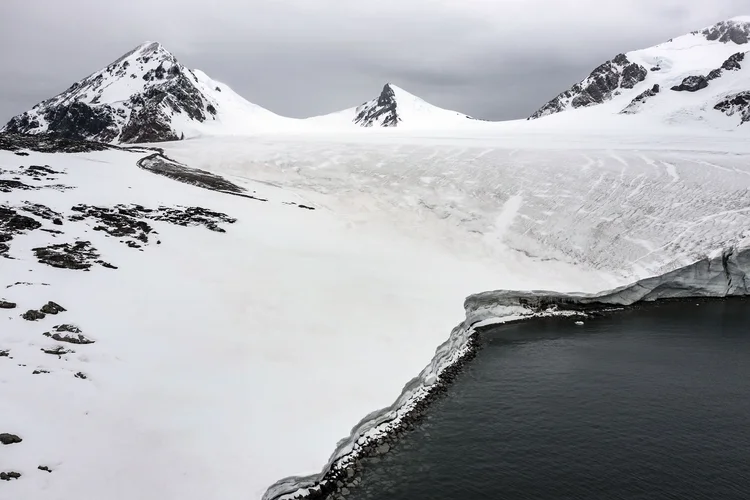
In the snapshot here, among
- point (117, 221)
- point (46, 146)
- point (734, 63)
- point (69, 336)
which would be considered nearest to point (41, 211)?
point (117, 221)

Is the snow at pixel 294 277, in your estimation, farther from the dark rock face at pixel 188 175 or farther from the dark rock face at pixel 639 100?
the dark rock face at pixel 639 100

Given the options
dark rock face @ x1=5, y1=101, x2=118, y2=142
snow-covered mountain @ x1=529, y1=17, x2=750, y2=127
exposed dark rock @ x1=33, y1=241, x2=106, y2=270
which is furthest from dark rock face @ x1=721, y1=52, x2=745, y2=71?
dark rock face @ x1=5, y1=101, x2=118, y2=142

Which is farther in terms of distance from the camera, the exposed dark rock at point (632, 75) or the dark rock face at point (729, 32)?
the dark rock face at point (729, 32)

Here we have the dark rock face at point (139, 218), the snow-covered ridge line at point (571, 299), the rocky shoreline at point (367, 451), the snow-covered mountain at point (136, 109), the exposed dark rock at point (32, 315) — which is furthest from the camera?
the snow-covered mountain at point (136, 109)

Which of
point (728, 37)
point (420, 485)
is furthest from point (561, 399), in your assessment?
point (728, 37)

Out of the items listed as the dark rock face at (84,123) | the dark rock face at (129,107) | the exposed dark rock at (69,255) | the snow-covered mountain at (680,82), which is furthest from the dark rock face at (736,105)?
the dark rock face at (84,123)

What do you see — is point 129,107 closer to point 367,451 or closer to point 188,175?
point 188,175

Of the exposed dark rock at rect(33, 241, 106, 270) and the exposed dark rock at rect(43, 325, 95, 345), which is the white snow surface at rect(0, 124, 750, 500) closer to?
the exposed dark rock at rect(43, 325, 95, 345)
